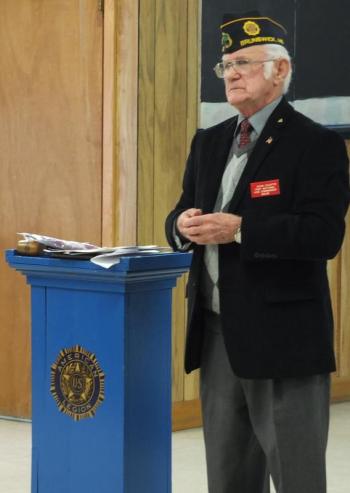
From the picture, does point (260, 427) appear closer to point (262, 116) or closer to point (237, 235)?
point (237, 235)

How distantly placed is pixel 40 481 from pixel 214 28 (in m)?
2.64

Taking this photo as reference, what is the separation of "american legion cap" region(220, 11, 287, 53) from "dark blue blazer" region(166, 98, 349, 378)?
182 millimetres

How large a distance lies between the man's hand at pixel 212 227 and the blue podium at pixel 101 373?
0.78 ft

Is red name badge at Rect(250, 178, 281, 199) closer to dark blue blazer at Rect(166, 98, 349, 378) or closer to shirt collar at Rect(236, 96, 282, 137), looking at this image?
dark blue blazer at Rect(166, 98, 349, 378)

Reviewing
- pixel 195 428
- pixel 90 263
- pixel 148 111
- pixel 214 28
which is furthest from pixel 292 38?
pixel 90 263

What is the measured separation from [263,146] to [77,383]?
0.80 m

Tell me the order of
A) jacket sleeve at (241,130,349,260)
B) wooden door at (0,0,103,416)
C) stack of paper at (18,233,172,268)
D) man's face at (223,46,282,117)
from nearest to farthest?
jacket sleeve at (241,130,349,260), man's face at (223,46,282,117), stack of paper at (18,233,172,268), wooden door at (0,0,103,416)

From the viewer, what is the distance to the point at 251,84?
2.51 meters

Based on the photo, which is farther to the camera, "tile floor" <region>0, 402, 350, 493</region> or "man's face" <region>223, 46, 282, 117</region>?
"tile floor" <region>0, 402, 350, 493</region>

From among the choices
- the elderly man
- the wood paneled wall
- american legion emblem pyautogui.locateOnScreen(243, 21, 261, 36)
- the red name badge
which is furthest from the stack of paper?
the wood paneled wall

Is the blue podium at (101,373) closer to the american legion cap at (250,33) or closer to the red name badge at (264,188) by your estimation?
the red name badge at (264,188)

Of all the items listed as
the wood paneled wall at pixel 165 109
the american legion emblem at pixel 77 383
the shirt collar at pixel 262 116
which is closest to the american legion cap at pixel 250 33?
the shirt collar at pixel 262 116

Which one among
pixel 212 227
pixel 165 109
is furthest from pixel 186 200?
pixel 165 109

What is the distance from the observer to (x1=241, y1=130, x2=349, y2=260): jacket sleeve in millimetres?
2400
